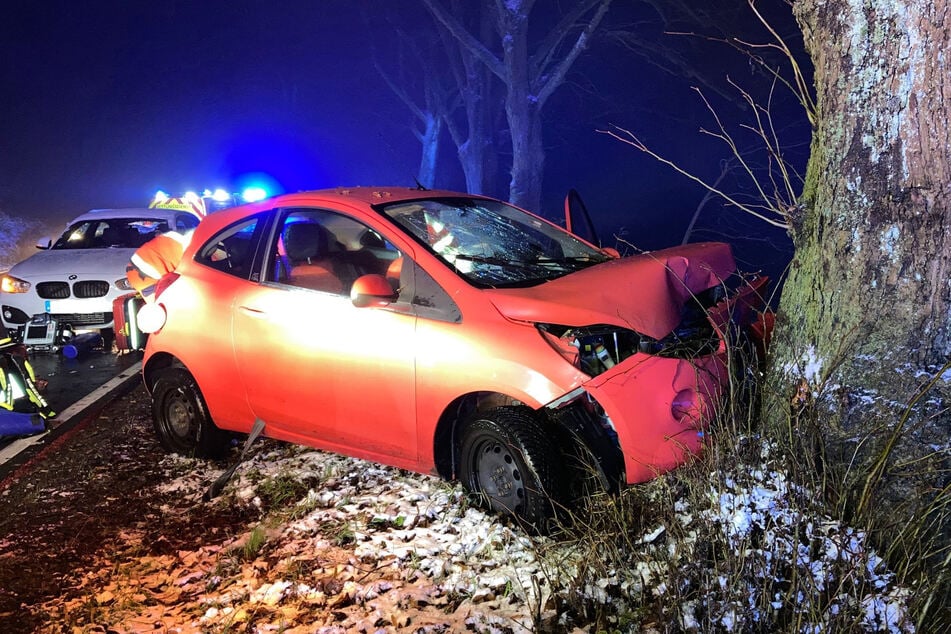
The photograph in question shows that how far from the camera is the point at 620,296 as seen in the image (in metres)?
3.63

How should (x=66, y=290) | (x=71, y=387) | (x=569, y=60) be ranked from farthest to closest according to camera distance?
(x=569, y=60) → (x=66, y=290) → (x=71, y=387)

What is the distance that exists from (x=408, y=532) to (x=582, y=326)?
1451 millimetres

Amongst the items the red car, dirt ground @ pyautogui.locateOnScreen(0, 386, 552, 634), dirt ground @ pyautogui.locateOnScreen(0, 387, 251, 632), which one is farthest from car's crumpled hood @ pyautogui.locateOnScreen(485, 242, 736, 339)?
dirt ground @ pyautogui.locateOnScreen(0, 387, 251, 632)

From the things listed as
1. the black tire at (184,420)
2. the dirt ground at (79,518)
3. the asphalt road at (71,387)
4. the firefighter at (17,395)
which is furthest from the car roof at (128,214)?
the black tire at (184,420)

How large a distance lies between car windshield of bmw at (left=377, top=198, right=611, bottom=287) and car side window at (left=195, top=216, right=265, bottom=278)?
0.99 m

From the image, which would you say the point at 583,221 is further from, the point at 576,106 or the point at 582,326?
the point at 576,106

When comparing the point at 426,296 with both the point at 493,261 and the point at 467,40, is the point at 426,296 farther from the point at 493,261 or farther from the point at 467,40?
the point at 467,40

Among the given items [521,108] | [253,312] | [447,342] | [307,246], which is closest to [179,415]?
[253,312]

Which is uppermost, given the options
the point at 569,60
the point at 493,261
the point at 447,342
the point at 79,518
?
the point at 569,60

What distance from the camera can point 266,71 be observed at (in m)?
73.8

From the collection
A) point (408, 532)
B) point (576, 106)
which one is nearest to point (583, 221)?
point (408, 532)

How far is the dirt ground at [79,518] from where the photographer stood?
3645mm

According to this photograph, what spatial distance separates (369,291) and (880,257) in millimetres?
2525

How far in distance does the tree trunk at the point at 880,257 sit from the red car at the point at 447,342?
57cm
